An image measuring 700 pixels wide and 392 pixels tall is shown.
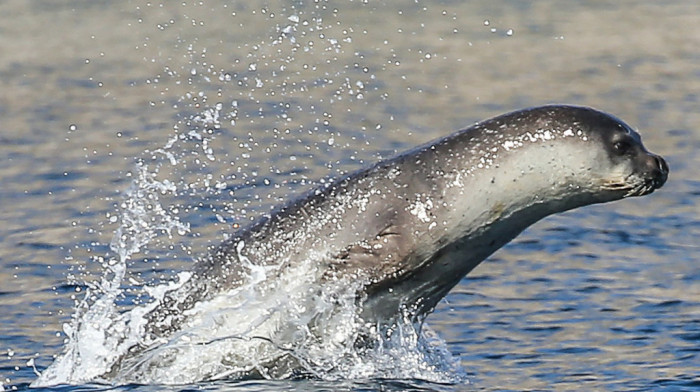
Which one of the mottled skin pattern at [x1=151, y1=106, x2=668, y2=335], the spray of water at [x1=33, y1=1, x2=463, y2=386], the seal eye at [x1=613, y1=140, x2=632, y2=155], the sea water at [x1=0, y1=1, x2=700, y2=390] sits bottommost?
the sea water at [x1=0, y1=1, x2=700, y2=390]

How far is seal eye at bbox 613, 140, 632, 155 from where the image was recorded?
806cm

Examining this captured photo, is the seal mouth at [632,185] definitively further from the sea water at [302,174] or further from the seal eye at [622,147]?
the sea water at [302,174]

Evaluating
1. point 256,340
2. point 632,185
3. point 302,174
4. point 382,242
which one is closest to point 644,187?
point 632,185

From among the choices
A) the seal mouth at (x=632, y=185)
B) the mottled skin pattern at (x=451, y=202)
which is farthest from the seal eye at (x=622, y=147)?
the seal mouth at (x=632, y=185)

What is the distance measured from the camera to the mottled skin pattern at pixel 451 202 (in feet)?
26.2

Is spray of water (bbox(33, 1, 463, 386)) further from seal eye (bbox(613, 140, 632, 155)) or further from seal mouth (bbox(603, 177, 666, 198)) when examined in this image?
seal eye (bbox(613, 140, 632, 155))

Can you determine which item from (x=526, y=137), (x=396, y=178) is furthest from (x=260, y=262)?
(x=526, y=137)

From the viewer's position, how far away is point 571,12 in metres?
23.8

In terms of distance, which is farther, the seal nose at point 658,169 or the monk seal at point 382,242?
the seal nose at point 658,169

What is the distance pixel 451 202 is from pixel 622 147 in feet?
3.07

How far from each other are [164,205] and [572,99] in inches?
249

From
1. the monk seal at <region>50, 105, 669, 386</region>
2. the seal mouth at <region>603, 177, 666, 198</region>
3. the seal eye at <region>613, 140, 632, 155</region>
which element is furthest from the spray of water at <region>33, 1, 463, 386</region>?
the seal eye at <region>613, 140, 632, 155</region>

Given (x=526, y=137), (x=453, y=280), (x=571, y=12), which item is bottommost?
(x=571, y=12)

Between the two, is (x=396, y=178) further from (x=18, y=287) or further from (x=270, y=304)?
(x=18, y=287)
